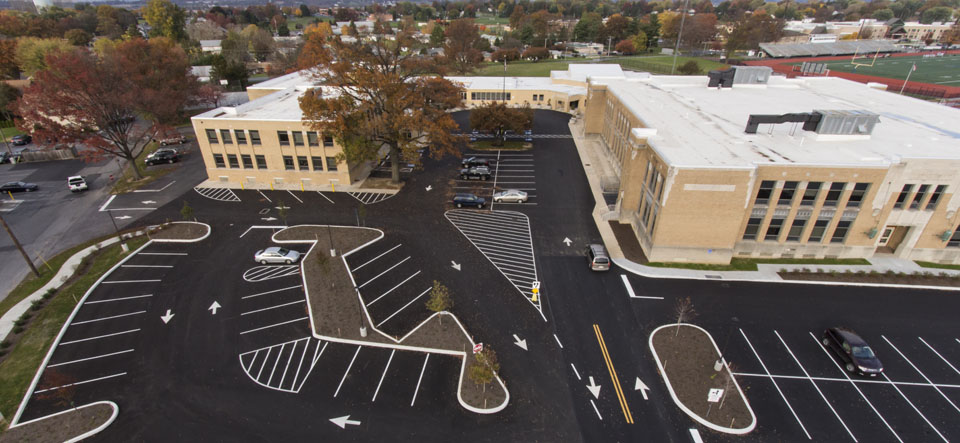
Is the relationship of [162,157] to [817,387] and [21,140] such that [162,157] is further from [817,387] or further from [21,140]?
[817,387]

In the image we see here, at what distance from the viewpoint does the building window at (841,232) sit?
34812 mm

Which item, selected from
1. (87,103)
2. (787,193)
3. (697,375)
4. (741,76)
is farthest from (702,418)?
(87,103)

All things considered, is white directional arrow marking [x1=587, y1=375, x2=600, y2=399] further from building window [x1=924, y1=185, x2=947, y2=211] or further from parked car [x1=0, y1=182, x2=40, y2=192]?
parked car [x1=0, y1=182, x2=40, y2=192]

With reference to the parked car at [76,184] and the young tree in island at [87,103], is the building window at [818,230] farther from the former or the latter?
the parked car at [76,184]

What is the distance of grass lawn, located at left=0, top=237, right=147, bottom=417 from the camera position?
80.1 ft

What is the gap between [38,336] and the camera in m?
28.5

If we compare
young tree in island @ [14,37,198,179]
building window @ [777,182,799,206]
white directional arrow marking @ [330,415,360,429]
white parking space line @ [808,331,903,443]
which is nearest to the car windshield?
white parking space line @ [808,331,903,443]

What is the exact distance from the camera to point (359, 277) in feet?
113

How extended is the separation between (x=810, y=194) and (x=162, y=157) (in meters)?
77.6

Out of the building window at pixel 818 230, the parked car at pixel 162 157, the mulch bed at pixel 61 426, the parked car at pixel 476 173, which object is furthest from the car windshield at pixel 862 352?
the parked car at pixel 162 157

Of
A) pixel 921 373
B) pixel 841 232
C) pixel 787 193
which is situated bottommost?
pixel 921 373

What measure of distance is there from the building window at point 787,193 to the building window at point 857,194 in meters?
4.38

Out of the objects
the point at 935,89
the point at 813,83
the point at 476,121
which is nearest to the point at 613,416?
the point at 476,121

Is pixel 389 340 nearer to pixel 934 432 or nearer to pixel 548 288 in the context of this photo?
pixel 548 288
